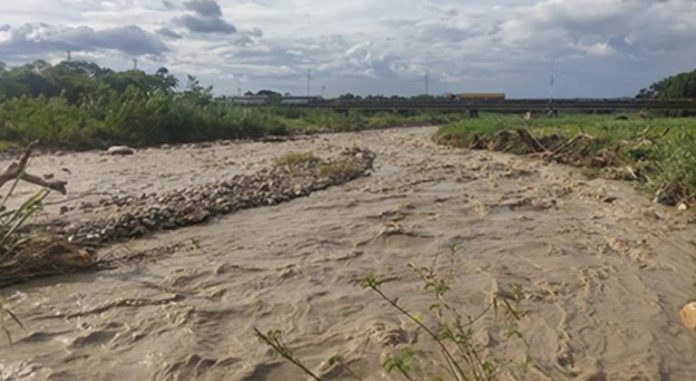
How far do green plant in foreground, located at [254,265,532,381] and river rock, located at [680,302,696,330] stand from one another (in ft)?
3.77

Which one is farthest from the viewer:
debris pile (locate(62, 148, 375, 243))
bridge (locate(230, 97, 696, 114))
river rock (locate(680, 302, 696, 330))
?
bridge (locate(230, 97, 696, 114))

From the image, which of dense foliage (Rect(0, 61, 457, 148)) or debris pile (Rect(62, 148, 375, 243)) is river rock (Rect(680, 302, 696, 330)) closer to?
debris pile (Rect(62, 148, 375, 243))

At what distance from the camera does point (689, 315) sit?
446 cm

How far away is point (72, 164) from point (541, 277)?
36.8 feet

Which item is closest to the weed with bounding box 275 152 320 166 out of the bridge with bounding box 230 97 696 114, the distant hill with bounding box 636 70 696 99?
the bridge with bounding box 230 97 696 114

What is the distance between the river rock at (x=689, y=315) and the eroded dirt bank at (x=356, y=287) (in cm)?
12

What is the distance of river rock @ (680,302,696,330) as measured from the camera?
4.39 meters

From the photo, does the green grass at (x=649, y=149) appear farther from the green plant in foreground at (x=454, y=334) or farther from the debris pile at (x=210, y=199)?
the debris pile at (x=210, y=199)

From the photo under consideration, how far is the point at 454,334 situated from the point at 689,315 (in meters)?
1.82

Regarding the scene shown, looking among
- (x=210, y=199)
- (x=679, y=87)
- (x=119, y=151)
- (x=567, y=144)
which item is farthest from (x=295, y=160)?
(x=679, y=87)

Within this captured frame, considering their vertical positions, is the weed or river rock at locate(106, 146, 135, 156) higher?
the weed

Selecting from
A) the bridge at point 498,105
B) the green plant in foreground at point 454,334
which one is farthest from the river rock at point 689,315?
the bridge at point 498,105

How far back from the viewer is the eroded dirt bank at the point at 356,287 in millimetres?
3826

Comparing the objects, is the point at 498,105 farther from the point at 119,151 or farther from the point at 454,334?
the point at 454,334
